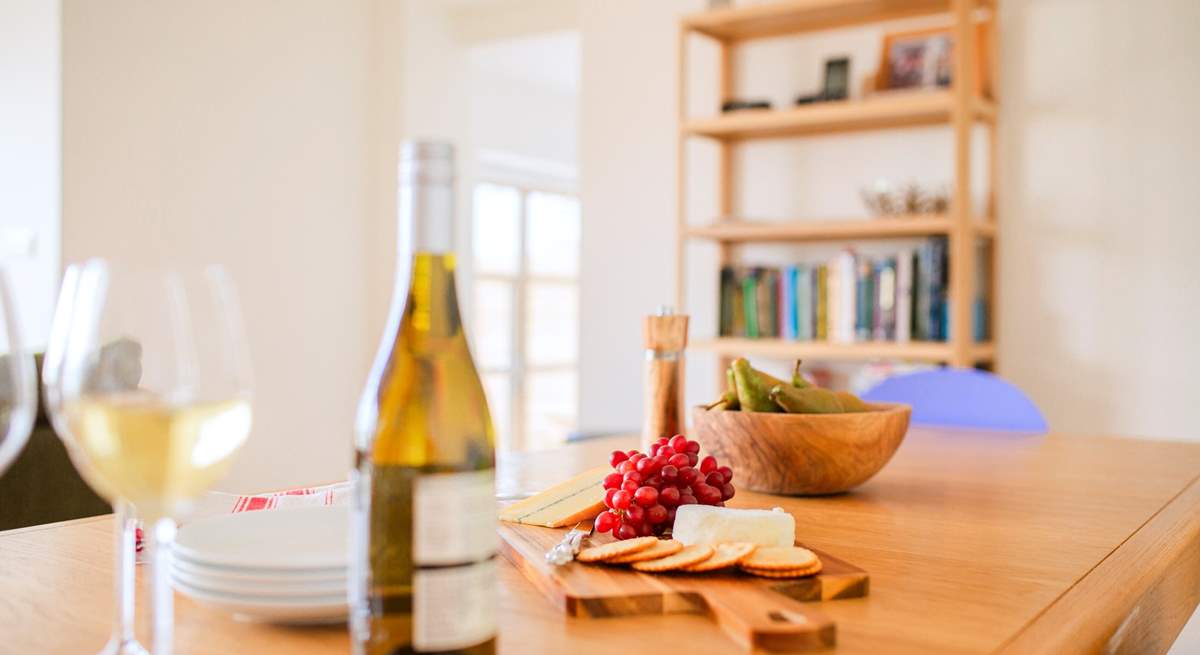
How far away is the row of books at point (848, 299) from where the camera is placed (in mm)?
3256

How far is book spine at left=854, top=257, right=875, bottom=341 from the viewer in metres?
3.36

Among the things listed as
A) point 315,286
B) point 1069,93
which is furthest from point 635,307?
point 1069,93

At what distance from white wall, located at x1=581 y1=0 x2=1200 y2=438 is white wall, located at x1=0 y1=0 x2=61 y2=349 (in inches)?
86.7

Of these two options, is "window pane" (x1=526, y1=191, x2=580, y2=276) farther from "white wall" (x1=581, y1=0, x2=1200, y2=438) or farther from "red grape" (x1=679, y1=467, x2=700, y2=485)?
"red grape" (x1=679, y1=467, x2=700, y2=485)

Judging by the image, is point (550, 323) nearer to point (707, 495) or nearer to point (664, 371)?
point (664, 371)

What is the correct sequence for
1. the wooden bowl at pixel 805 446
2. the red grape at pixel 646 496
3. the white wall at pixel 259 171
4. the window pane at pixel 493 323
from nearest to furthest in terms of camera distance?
the red grape at pixel 646 496
the wooden bowl at pixel 805 446
the white wall at pixel 259 171
the window pane at pixel 493 323

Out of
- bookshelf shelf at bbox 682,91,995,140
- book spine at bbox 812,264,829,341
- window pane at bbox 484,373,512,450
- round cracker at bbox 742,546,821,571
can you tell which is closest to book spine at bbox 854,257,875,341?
book spine at bbox 812,264,829,341

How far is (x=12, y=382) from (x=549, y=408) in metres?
6.56

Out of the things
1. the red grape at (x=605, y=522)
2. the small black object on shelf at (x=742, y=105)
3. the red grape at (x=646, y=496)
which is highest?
the small black object on shelf at (x=742, y=105)

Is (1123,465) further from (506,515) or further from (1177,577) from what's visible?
(506,515)

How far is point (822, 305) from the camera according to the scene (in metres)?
3.46

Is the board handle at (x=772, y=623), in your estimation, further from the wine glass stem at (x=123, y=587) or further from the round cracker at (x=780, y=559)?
the wine glass stem at (x=123, y=587)

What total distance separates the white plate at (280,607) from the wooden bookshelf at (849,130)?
2743 millimetres

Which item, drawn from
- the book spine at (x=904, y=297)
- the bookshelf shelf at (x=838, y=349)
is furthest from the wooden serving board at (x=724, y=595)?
the book spine at (x=904, y=297)
